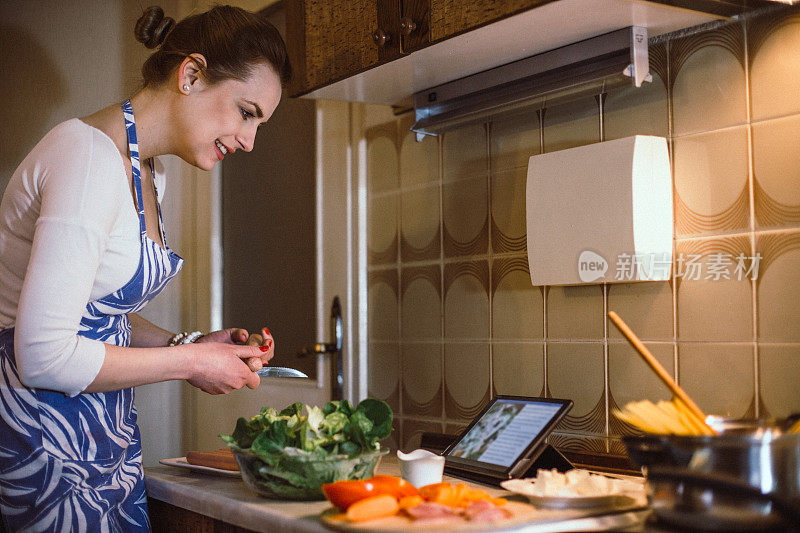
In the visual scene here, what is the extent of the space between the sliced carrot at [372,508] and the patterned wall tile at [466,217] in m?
0.86

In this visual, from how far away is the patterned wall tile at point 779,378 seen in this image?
1275mm

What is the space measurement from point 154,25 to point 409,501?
3.43 feet

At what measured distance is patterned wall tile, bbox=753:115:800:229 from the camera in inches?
50.8

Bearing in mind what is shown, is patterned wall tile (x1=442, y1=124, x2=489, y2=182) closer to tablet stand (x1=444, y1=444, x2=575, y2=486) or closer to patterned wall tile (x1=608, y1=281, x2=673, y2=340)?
patterned wall tile (x1=608, y1=281, x2=673, y2=340)

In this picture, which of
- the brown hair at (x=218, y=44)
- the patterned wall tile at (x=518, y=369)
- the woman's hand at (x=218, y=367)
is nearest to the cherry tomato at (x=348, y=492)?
the woman's hand at (x=218, y=367)

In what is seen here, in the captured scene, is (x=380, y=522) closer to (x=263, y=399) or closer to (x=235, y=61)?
(x=235, y=61)

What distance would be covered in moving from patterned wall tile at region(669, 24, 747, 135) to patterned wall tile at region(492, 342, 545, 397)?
561 mm

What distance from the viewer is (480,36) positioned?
56.7 inches

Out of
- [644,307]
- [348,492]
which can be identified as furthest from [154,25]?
[644,307]

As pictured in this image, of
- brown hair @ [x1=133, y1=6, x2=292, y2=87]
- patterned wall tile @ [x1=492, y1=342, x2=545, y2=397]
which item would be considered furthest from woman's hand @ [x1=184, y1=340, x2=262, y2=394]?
patterned wall tile @ [x1=492, y1=342, x2=545, y2=397]

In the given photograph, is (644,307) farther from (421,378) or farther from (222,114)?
(222,114)

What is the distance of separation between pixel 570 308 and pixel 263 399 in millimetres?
1244

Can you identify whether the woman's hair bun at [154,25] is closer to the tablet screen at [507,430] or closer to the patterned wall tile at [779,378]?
the tablet screen at [507,430]

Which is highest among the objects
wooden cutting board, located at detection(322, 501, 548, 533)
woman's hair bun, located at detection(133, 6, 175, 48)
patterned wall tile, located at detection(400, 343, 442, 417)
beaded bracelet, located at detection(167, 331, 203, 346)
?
woman's hair bun, located at detection(133, 6, 175, 48)
